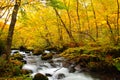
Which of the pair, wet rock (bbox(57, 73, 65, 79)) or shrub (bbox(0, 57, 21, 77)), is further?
wet rock (bbox(57, 73, 65, 79))

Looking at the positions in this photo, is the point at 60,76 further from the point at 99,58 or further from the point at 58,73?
the point at 99,58

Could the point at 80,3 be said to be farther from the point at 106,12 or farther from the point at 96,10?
the point at 106,12

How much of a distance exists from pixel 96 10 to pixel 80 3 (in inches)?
142

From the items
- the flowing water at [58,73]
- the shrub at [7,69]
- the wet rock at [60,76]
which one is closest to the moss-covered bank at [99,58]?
the flowing water at [58,73]

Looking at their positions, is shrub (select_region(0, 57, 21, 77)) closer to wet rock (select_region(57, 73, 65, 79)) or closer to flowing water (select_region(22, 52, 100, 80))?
flowing water (select_region(22, 52, 100, 80))

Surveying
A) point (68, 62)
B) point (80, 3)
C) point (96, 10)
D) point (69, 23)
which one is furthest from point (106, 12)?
point (69, 23)

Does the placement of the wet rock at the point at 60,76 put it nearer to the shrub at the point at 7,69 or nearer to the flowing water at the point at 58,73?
the flowing water at the point at 58,73

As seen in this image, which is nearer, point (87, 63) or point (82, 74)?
point (82, 74)

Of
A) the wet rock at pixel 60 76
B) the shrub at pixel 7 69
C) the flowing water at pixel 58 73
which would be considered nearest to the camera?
the shrub at pixel 7 69

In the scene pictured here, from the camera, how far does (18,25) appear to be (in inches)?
1117

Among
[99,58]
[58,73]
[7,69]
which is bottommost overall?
[58,73]

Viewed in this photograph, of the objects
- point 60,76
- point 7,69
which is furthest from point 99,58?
point 7,69

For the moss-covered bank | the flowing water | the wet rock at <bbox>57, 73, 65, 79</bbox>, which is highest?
the moss-covered bank

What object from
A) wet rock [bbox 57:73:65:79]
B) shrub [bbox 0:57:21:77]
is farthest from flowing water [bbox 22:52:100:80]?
shrub [bbox 0:57:21:77]
